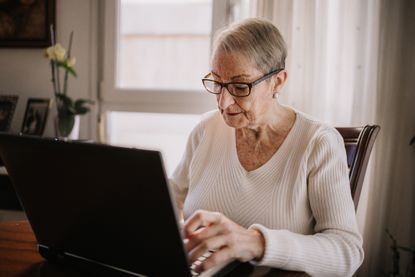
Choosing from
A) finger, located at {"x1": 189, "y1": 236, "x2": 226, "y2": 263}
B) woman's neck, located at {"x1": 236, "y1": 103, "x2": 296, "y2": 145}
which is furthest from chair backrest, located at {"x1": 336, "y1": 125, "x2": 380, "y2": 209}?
finger, located at {"x1": 189, "y1": 236, "x2": 226, "y2": 263}

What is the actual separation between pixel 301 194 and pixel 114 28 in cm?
164

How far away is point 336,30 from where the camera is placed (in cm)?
176

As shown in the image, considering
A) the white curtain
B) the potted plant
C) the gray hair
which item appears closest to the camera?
the gray hair

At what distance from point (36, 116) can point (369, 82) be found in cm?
172

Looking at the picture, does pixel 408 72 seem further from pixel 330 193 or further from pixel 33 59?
pixel 33 59

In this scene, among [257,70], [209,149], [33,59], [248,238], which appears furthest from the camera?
[33,59]

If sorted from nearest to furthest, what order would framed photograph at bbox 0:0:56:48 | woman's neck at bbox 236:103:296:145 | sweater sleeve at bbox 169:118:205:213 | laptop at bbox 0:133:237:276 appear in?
laptop at bbox 0:133:237:276 → woman's neck at bbox 236:103:296:145 → sweater sleeve at bbox 169:118:205:213 → framed photograph at bbox 0:0:56:48

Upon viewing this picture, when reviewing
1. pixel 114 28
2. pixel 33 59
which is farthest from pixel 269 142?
pixel 33 59

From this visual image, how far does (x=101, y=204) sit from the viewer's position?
0.64 metres

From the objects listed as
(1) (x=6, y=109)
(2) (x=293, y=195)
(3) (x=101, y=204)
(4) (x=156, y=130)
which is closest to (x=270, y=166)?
(2) (x=293, y=195)

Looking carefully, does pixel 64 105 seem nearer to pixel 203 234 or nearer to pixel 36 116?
pixel 36 116

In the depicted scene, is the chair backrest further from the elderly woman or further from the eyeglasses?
the eyeglasses

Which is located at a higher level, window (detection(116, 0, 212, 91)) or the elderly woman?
window (detection(116, 0, 212, 91))

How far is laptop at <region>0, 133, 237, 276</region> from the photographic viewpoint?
1.89 ft
